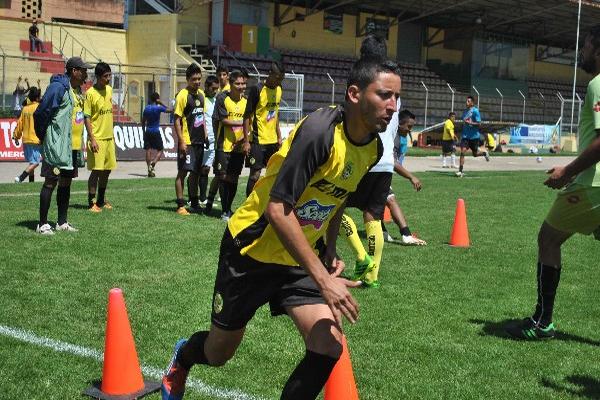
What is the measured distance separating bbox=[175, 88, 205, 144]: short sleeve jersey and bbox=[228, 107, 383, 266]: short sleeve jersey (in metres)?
8.11

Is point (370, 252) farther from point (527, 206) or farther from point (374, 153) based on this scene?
point (527, 206)

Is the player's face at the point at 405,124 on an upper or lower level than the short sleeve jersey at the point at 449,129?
lower

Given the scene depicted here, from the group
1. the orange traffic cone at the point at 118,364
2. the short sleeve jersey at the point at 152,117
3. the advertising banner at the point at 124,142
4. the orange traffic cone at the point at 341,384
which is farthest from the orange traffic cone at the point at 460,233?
the advertising banner at the point at 124,142

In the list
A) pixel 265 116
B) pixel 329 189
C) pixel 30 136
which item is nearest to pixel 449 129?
pixel 30 136

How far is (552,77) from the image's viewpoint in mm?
56406

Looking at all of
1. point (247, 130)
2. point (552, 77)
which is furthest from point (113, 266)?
point (552, 77)

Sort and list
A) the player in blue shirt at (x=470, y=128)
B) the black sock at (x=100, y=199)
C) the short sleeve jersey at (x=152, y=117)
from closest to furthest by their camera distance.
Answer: the black sock at (x=100, y=199)
the short sleeve jersey at (x=152, y=117)
the player in blue shirt at (x=470, y=128)

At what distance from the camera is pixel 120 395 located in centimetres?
420

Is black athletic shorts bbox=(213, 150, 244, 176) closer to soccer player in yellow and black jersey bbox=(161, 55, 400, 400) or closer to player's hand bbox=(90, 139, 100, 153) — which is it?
player's hand bbox=(90, 139, 100, 153)

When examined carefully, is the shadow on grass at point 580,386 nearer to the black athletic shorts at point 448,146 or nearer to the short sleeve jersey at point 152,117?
the short sleeve jersey at point 152,117

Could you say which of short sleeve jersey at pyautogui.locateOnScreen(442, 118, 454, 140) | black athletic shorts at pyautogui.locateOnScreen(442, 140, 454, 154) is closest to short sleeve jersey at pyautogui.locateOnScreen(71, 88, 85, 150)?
short sleeve jersey at pyautogui.locateOnScreen(442, 118, 454, 140)

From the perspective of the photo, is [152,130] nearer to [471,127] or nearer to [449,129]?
[471,127]

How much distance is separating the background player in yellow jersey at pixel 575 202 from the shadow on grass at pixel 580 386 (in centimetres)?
84

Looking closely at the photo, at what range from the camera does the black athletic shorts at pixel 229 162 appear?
11.2 metres
